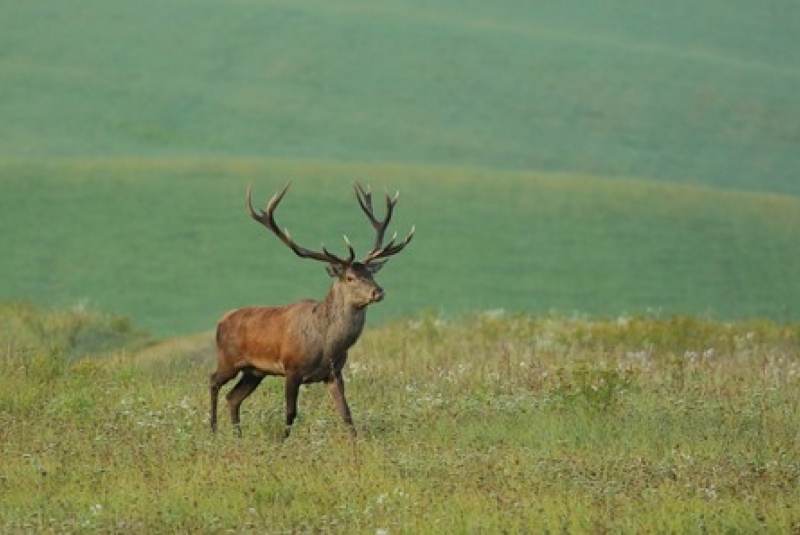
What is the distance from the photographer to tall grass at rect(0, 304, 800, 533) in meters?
10.7

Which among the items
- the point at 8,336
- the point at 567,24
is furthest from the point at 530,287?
the point at 567,24

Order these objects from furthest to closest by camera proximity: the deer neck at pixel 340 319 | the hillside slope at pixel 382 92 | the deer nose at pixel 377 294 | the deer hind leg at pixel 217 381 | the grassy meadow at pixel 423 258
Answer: the hillside slope at pixel 382 92 < the deer hind leg at pixel 217 381 < the deer neck at pixel 340 319 < the deer nose at pixel 377 294 < the grassy meadow at pixel 423 258

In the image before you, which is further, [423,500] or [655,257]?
[655,257]

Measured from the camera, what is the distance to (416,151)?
46.4 m

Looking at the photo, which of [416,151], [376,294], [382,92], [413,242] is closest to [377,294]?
[376,294]

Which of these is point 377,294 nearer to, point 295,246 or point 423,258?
point 295,246

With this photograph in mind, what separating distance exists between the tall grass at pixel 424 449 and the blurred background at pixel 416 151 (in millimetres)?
11595

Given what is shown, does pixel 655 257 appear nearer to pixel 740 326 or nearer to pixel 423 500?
pixel 740 326

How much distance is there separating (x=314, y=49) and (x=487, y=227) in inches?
649

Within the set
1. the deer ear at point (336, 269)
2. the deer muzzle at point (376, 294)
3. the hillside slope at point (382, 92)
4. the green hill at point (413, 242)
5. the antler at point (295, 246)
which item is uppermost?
the hillside slope at point (382, 92)

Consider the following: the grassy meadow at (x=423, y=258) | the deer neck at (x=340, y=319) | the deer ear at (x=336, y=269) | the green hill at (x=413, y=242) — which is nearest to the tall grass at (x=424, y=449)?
the grassy meadow at (x=423, y=258)

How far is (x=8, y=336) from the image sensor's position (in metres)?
21.1

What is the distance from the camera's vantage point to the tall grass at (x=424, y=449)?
35.1ft

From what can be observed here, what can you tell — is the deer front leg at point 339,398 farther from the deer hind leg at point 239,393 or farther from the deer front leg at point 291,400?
the deer hind leg at point 239,393
